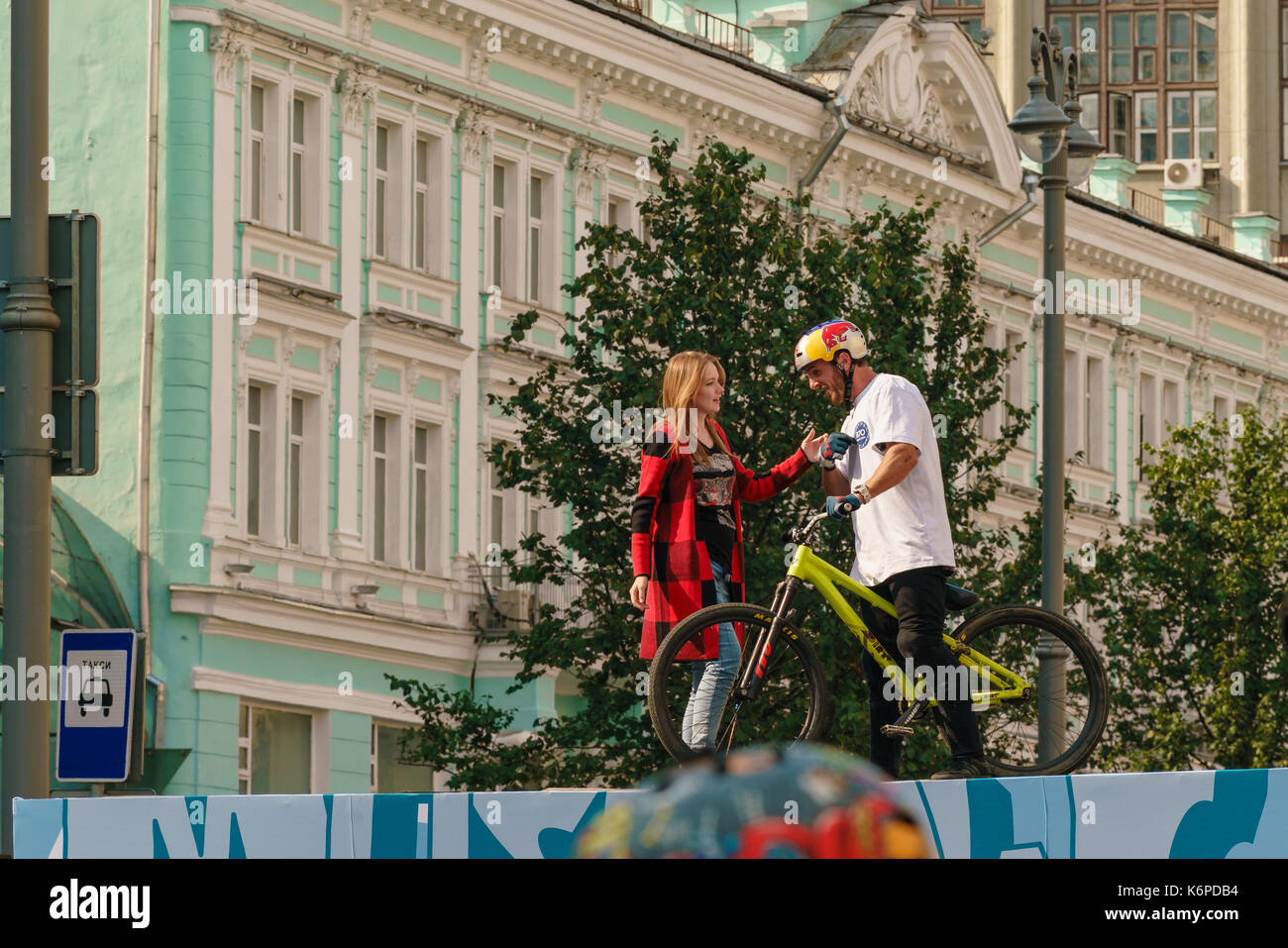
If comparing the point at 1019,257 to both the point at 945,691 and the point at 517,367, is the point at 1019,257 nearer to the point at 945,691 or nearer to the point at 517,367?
the point at 517,367

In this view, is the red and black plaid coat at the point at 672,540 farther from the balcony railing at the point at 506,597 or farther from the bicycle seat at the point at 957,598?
the balcony railing at the point at 506,597

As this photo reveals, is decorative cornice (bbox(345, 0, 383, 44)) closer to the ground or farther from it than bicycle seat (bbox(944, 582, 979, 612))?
farther from it

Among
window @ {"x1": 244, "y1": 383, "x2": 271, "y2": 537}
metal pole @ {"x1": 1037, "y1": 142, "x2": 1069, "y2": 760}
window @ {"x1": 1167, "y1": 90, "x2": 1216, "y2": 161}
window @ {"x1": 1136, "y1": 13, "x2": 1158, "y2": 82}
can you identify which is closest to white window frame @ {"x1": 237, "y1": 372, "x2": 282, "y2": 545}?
window @ {"x1": 244, "y1": 383, "x2": 271, "y2": 537}

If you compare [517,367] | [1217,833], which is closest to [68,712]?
[1217,833]

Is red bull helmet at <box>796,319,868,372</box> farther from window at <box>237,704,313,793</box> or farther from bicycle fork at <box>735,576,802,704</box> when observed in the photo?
window at <box>237,704,313,793</box>

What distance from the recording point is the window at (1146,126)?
257 feet

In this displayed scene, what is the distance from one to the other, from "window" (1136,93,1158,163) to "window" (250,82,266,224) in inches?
1930

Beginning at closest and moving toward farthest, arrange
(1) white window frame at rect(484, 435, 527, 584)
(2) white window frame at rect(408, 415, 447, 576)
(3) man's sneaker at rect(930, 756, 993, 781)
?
(3) man's sneaker at rect(930, 756, 993, 781) < (2) white window frame at rect(408, 415, 447, 576) < (1) white window frame at rect(484, 435, 527, 584)

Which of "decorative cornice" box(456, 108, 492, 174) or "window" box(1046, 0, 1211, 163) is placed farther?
"window" box(1046, 0, 1211, 163)

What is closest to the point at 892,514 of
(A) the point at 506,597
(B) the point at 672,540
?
(B) the point at 672,540

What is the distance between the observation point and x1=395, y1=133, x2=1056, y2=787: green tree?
945 inches

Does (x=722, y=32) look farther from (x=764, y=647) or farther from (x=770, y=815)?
(x=770, y=815)

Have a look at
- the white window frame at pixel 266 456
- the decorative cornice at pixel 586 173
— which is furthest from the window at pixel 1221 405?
the white window frame at pixel 266 456

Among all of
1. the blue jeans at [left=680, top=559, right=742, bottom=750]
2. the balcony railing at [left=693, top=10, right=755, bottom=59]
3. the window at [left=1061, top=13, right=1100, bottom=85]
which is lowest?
the blue jeans at [left=680, top=559, right=742, bottom=750]
